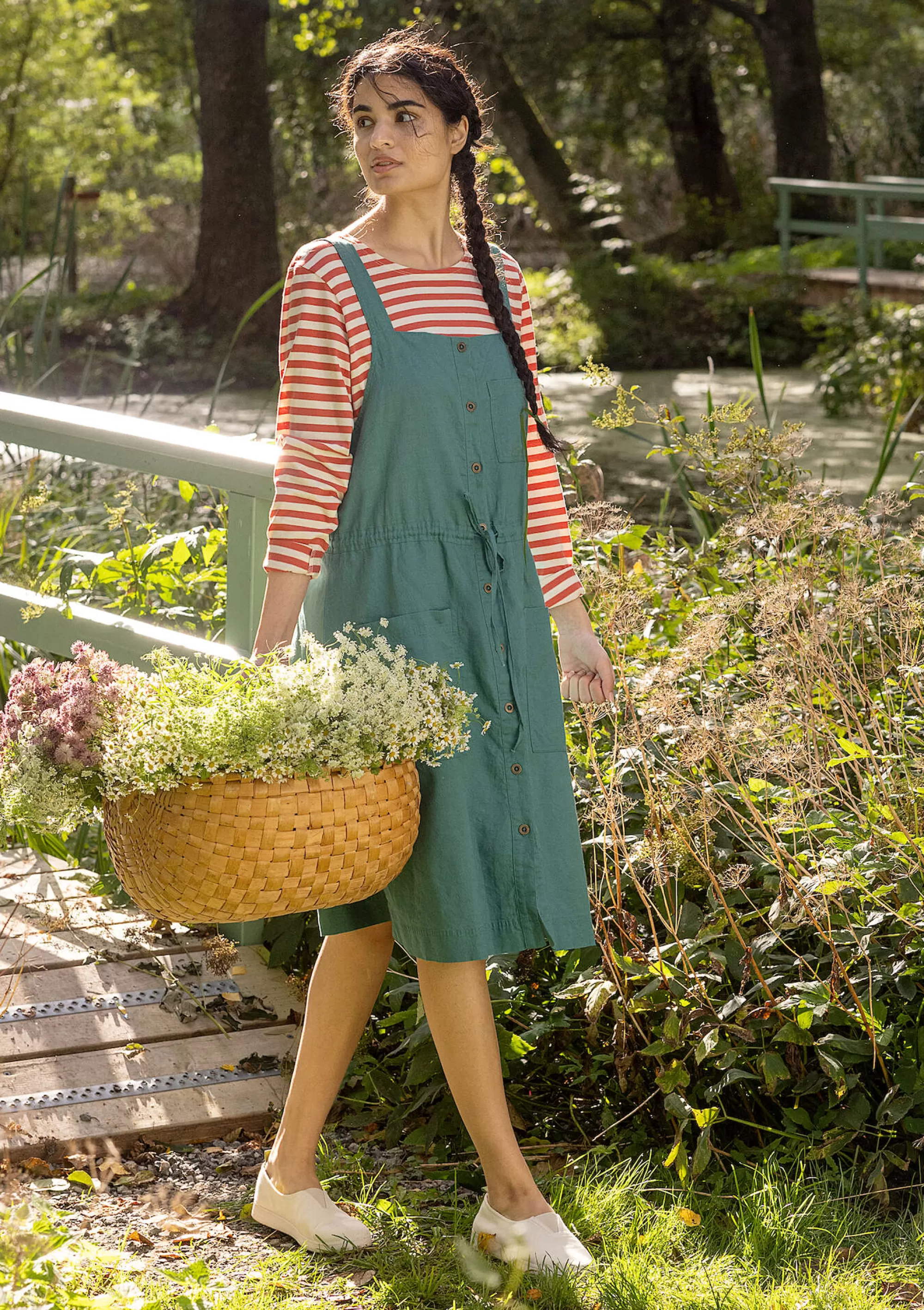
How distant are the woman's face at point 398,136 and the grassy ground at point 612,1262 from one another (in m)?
1.49

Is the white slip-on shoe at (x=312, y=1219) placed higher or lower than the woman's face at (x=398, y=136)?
lower

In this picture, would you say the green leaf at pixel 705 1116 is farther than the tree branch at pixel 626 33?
No

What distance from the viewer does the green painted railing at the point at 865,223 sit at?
1187 centimetres

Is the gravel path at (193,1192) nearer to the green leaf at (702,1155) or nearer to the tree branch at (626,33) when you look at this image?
the green leaf at (702,1155)

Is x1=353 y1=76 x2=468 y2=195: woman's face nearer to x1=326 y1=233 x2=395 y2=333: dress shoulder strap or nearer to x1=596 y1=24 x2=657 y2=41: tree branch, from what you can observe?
x1=326 y1=233 x2=395 y2=333: dress shoulder strap

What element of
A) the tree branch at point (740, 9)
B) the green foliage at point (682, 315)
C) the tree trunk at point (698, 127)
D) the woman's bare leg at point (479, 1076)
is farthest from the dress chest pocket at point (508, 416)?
the tree trunk at point (698, 127)

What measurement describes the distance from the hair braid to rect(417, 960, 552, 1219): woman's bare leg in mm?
825

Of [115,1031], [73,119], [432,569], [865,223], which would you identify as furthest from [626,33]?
[432,569]

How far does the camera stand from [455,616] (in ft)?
6.83

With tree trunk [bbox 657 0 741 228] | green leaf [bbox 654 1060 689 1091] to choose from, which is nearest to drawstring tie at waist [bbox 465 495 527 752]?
green leaf [bbox 654 1060 689 1091]

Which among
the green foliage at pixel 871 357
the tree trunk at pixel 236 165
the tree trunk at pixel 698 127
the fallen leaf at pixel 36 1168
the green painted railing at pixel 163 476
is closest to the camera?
the fallen leaf at pixel 36 1168

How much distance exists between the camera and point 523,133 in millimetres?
14258

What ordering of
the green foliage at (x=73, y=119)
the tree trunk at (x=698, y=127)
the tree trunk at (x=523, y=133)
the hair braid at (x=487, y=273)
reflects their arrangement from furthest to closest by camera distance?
the tree trunk at (x=698, y=127)
the green foliage at (x=73, y=119)
the tree trunk at (x=523, y=133)
the hair braid at (x=487, y=273)

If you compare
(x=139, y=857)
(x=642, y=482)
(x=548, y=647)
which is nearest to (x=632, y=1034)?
(x=548, y=647)
